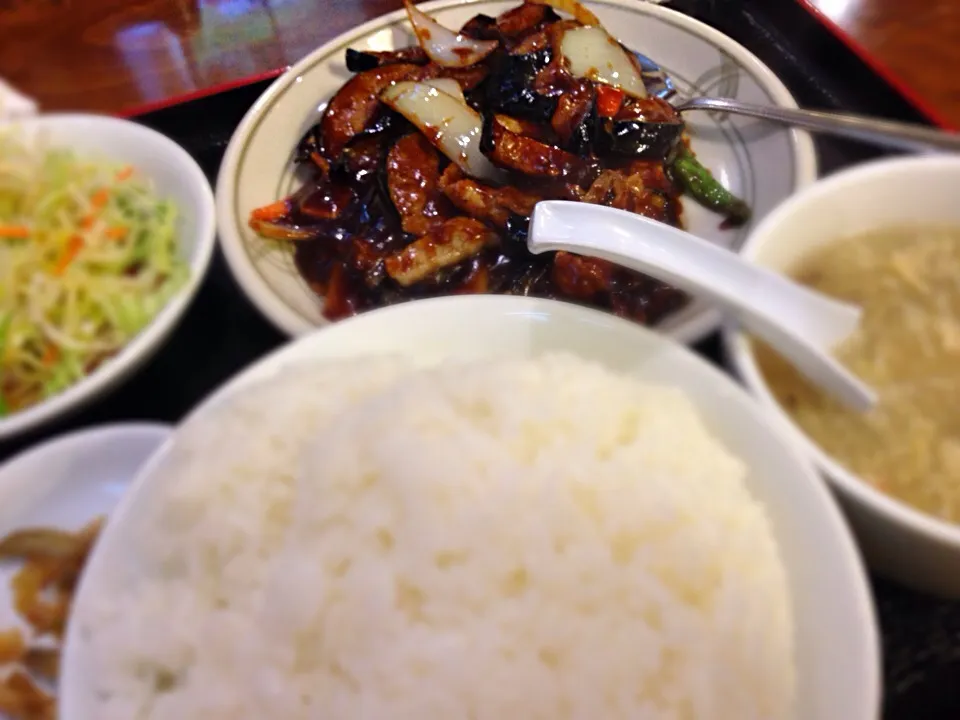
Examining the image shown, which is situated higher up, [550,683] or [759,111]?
[759,111]

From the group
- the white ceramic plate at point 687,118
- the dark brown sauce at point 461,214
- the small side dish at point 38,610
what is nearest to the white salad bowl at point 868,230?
the white ceramic plate at point 687,118

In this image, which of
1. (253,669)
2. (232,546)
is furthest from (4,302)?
(253,669)

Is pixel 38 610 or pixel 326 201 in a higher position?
pixel 326 201

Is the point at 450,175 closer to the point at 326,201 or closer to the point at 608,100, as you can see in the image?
the point at 326,201

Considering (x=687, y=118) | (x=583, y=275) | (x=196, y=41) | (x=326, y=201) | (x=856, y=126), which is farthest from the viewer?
(x=196, y=41)

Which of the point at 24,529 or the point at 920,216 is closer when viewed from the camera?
the point at 920,216

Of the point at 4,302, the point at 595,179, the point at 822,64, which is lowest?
the point at 4,302

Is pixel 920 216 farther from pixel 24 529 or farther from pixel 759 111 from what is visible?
pixel 24 529

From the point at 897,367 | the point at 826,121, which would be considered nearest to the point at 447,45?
the point at 826,121

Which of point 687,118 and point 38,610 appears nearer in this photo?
point 38,610
